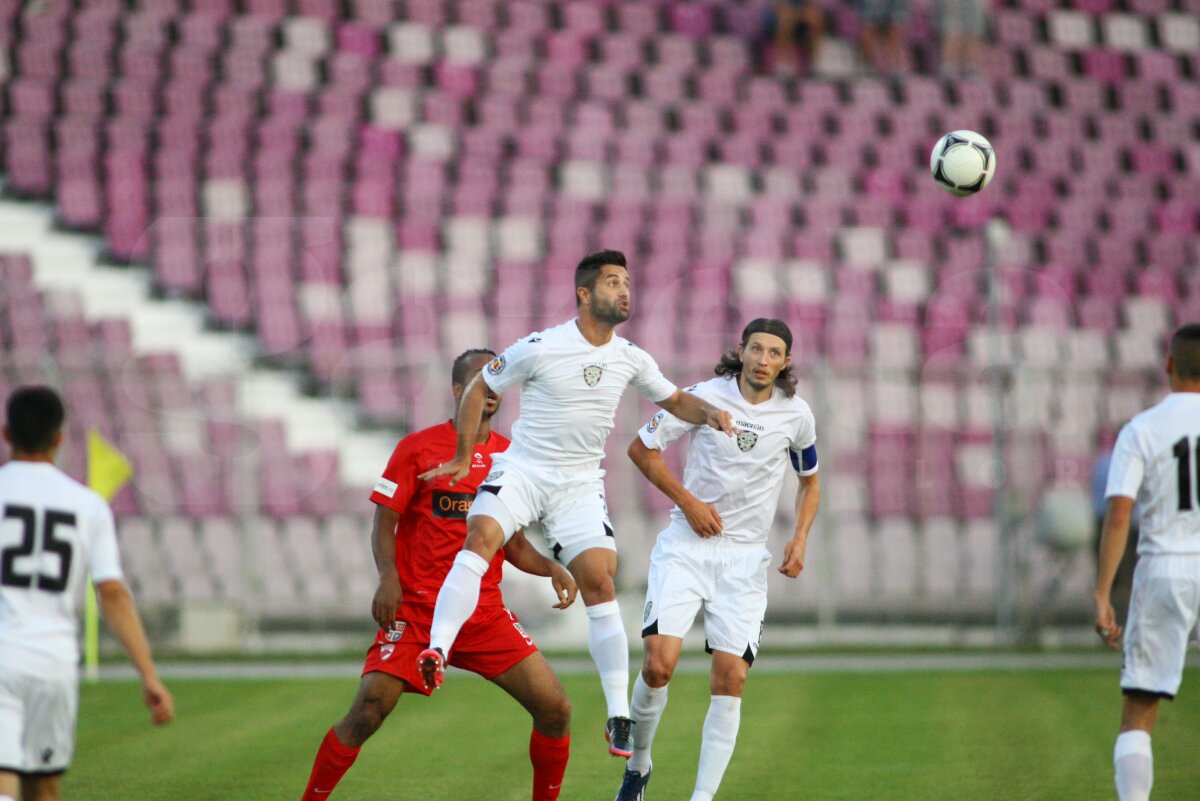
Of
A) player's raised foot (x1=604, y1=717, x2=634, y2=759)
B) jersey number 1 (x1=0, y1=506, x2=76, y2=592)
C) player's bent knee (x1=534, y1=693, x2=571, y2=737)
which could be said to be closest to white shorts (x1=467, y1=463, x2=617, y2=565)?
player's bent knee (x1=534, y1=693, x2=571, y2=737)

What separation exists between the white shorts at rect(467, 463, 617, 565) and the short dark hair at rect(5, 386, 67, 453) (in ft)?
7.38

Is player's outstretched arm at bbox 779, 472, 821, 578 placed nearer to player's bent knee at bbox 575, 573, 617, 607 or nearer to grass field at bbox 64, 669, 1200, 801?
player's bent knee at bbox 575, 573, 617, 607

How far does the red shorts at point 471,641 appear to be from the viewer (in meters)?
6.69

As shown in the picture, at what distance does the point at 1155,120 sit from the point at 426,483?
17.9 meters

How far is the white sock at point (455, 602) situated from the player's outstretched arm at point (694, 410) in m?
1.28

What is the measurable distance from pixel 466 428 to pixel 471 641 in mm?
963

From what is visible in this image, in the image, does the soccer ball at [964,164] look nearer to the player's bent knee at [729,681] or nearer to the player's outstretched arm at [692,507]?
the player's outstretched arm at [692,507]

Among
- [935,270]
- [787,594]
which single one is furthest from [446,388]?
[935,270]

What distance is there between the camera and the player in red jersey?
6.57 metres

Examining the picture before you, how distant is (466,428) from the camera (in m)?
6.76

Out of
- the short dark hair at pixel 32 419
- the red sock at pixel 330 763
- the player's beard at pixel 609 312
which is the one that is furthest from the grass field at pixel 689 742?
the short dark hair at pixel 32 419

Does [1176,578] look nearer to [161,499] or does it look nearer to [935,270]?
[161,499]

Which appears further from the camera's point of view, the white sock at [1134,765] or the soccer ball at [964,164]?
the soccer ball at [964,164]

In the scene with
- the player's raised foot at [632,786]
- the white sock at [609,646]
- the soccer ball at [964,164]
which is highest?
the soccer ball at [964,164]
